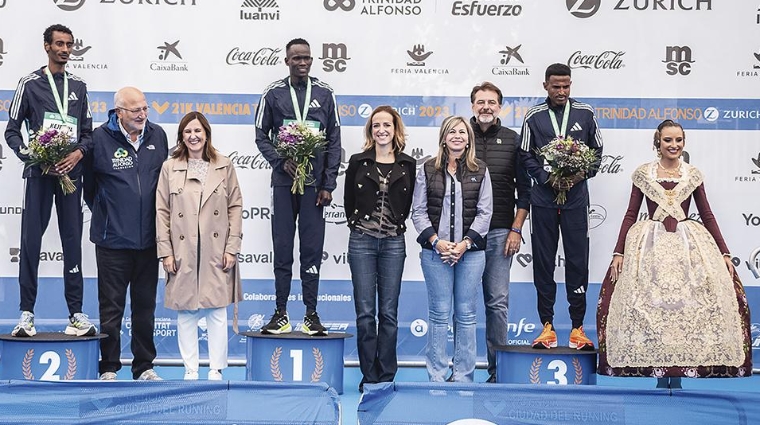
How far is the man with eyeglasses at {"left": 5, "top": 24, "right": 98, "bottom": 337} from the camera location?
566cm

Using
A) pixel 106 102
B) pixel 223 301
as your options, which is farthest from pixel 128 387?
pixel 106 102

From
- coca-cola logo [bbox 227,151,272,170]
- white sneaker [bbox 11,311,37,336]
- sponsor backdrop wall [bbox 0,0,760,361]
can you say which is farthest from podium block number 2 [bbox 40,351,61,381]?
coca-cola logo [bbox 227,151,272,170]

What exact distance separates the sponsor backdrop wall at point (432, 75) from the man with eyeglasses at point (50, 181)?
116 cm

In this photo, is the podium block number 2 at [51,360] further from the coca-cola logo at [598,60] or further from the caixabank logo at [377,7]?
the coca-cola logo at [598,60]

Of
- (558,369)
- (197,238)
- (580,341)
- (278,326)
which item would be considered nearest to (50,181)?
(197,238)

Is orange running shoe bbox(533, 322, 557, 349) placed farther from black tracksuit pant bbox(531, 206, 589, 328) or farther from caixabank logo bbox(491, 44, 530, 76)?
caixabank logo bbox(491, 44, 530, 76)

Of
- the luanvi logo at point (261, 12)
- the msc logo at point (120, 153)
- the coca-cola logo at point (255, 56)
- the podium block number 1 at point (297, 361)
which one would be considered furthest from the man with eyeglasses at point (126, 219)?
the luanvi logo at point (261, 12)

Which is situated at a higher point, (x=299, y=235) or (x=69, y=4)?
(x=69, y=4)

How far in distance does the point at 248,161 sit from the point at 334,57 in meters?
0.95

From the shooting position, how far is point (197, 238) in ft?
18.0

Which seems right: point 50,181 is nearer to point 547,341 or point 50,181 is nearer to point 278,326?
point 278,326

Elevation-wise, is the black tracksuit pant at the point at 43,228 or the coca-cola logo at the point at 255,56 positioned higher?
the coca-cola logo at the point at 255,56

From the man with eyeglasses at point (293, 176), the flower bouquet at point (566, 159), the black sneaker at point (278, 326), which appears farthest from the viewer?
the man with eyeglasses at point (293, 176)

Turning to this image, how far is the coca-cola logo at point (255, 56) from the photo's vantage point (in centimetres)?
691
